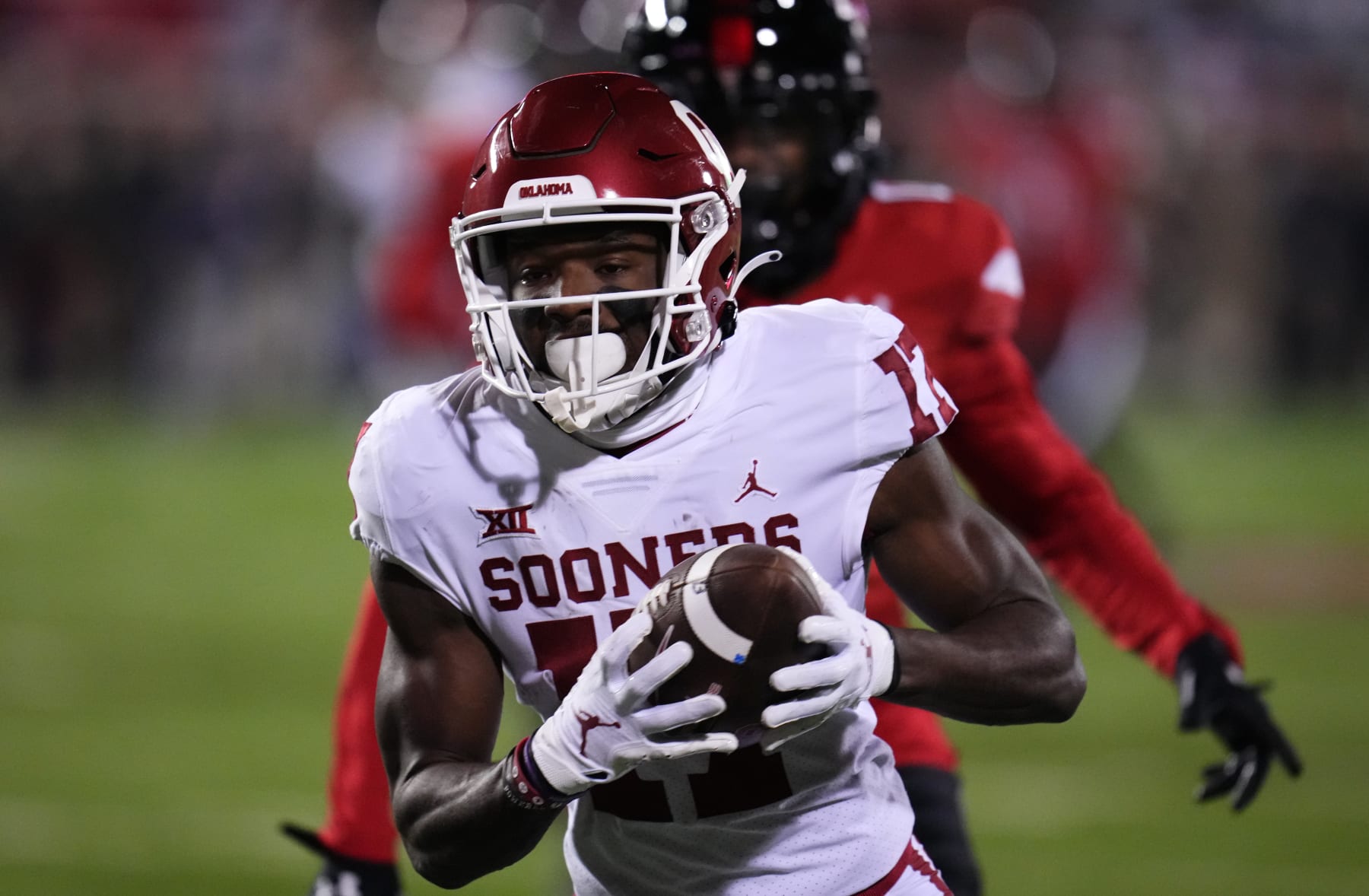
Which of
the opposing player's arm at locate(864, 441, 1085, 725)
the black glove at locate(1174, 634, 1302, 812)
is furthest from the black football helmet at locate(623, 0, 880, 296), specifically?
the black glove at locate(1174, 634, 1302, 812)

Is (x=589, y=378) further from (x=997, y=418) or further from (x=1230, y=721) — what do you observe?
(x=1230, y=721)

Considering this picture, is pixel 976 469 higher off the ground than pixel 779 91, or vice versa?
pixel 779 91

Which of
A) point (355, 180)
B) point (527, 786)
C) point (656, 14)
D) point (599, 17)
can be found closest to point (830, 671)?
point (527, 786)

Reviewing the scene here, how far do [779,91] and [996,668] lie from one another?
1.19 metres

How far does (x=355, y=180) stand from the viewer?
1412 cm

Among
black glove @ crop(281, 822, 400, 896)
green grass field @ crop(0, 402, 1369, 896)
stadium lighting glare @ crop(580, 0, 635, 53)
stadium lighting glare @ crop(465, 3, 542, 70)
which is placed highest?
stadium lighting glare @ crop(580, 0, 635, 53)

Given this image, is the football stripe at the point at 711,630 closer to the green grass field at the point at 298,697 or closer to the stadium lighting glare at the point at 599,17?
the green grass field at the point at 298,697

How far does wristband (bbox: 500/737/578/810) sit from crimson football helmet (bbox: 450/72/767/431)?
15.2 inches

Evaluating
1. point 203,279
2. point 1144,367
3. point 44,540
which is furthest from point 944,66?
point 44,540

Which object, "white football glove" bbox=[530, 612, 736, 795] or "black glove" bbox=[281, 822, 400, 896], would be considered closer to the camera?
"white football glove" bbox=[530, 612, 736, 795]

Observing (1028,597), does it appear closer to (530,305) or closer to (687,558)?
(687,558)

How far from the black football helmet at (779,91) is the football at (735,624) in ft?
3.42

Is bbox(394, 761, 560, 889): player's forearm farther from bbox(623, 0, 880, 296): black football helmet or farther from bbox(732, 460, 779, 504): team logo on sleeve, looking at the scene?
bbox(623, 0, 880, 296): black football helmet

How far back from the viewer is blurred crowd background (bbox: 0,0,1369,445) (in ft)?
46.2
